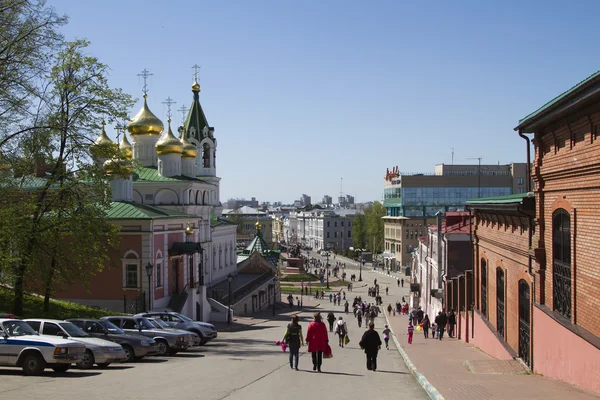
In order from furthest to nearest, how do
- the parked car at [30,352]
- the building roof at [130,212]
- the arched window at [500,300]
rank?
the building roof at [130,212]
the arched window at [500,300]
the parked car at [30,352]

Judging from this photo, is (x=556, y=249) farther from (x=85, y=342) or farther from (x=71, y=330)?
(x=71, y=330)

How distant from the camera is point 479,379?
1490cm

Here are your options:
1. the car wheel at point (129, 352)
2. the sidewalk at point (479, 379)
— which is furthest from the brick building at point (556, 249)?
the car wheel at point (129, 352)

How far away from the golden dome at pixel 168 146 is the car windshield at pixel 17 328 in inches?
1411

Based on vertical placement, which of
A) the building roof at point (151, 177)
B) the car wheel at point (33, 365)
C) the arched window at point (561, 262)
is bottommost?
the car wheel at point (33, 365)

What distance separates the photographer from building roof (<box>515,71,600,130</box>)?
11430 millimetres

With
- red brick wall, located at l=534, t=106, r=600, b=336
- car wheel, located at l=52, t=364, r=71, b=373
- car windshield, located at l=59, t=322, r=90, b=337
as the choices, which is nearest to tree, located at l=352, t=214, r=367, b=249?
car windshield, located at l=59, t=322, r=90, b=337

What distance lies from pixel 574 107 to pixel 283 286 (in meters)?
74.5

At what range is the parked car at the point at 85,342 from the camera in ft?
55.7

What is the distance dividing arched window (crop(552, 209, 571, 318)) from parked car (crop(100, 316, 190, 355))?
38.2 feet

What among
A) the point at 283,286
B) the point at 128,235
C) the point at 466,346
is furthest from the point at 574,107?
the point at 283,286

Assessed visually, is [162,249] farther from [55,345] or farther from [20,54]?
[55,345]

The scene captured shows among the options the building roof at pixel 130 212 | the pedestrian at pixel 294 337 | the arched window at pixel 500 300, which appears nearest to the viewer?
the pedestrian at pixel 294 337

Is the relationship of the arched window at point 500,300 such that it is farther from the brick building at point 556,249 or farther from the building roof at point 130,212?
the building roof at point 130,212
